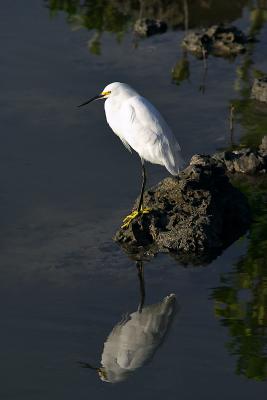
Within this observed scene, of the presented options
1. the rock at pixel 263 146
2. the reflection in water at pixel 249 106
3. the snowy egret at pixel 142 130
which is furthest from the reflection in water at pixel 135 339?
the reflection in water at pixel 249 106

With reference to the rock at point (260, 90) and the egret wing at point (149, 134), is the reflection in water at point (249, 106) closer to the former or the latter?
the rock at point (260, 90)

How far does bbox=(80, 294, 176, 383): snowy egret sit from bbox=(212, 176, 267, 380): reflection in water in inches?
19.3

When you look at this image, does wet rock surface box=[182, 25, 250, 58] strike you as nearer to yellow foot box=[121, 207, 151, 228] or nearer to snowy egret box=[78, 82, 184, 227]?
snowy egret box=[78, 82, 184, 227]

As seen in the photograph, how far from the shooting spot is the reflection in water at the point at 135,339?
894cm

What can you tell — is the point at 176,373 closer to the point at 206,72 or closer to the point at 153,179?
the point at 153,179

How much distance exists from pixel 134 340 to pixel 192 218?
1.81 metres

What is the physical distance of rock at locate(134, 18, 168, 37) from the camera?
16.8 m

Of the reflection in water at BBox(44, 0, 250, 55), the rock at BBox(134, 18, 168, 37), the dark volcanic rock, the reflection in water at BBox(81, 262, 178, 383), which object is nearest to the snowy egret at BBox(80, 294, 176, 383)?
the reflection in water at BBox(81, 262, 178, 383)

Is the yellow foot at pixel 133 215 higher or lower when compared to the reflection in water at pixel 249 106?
higher

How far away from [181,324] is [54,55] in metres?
7.41

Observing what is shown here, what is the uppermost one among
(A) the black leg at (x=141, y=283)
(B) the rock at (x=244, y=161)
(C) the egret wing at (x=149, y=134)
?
(C) the egret wing at (x=149, y=134)

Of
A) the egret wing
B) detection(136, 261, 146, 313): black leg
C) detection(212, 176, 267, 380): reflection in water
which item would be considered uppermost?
the egret wing

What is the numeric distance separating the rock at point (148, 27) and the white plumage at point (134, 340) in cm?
747

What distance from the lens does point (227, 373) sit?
8.81m
